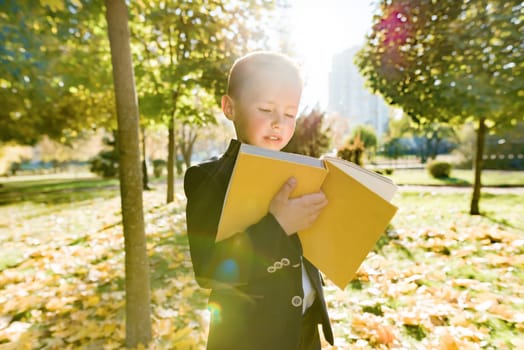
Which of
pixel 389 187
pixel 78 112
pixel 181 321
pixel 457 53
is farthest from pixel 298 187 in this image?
pixel 78 112

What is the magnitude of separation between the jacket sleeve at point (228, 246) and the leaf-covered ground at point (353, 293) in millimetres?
1962

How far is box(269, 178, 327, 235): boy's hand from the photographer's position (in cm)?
110

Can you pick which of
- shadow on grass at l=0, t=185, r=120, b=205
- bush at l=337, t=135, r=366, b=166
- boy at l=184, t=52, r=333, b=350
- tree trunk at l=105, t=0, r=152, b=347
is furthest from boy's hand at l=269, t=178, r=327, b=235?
bush at l=337, t=135, r=366, b=166

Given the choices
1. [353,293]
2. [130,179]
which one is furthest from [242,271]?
[353,293]

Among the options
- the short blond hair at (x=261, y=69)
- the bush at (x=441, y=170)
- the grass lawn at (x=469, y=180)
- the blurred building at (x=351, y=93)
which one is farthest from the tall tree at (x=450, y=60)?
the blurred building at (x=351, y=93)

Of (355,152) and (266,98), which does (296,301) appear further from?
(355,152)

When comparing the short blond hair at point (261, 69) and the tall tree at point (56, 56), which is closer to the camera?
the short blond hair at point (261, 69)

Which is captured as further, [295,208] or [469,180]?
[469,180]

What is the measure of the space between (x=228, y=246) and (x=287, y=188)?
31 centimetres

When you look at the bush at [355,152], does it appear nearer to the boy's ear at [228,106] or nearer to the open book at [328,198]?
the boy's ear at [228,106]

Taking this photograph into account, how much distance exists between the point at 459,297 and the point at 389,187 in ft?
10.6

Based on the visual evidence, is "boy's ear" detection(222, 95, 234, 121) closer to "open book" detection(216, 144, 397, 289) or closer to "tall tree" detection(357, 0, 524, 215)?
"open book" detection(216, 144, 397, 289)

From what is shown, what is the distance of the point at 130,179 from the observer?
2607mm

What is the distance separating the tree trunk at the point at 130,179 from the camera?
2.49 metres
